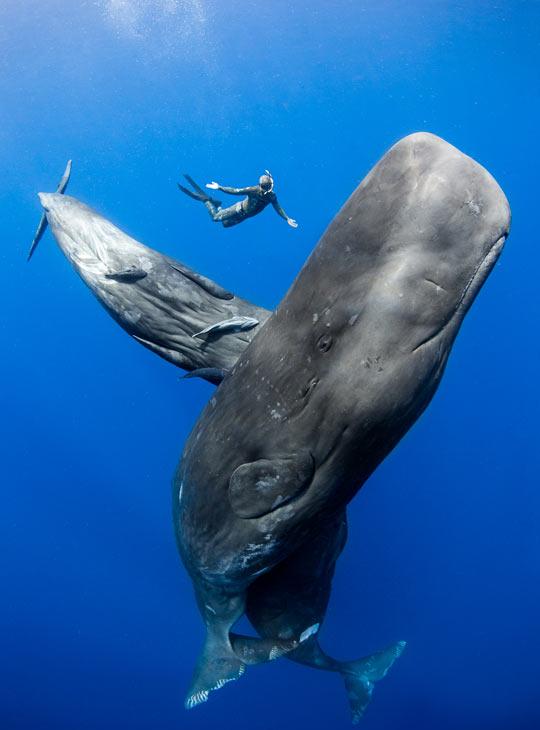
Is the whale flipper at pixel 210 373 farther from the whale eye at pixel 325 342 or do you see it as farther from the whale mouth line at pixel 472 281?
the whale mouth line at pixel 472 281

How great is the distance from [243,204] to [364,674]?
630 centimetres

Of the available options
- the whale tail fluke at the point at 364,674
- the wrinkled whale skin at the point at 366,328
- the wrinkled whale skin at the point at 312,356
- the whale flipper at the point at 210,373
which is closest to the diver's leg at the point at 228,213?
the wrinkled whale skin at the point at 312,356

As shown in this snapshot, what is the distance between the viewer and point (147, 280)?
18.7 ft

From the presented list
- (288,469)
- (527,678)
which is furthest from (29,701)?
(288,469)

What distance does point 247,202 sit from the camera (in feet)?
26.5

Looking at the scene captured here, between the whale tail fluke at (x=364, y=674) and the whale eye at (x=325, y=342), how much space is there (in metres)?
5.06

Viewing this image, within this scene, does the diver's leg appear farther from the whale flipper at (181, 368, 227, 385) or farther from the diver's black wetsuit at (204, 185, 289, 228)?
the whale flipper at (181, 368, 227, 385)

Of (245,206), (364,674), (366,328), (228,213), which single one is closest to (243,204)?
(245,206)

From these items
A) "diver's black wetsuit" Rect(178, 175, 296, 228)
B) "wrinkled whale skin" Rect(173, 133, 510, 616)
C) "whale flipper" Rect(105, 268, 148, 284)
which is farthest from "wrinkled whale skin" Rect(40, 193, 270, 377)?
"diver's black wetsuit" Rect(178, 175, 296, 228)

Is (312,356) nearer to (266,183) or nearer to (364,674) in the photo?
(266,183)

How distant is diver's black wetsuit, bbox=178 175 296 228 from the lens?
7.88 metres

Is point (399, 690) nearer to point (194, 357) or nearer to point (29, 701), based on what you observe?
point (29, 701)

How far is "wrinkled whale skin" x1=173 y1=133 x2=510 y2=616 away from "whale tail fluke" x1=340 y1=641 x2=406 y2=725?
374 cm

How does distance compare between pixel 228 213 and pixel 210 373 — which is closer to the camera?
pixel 210 373
